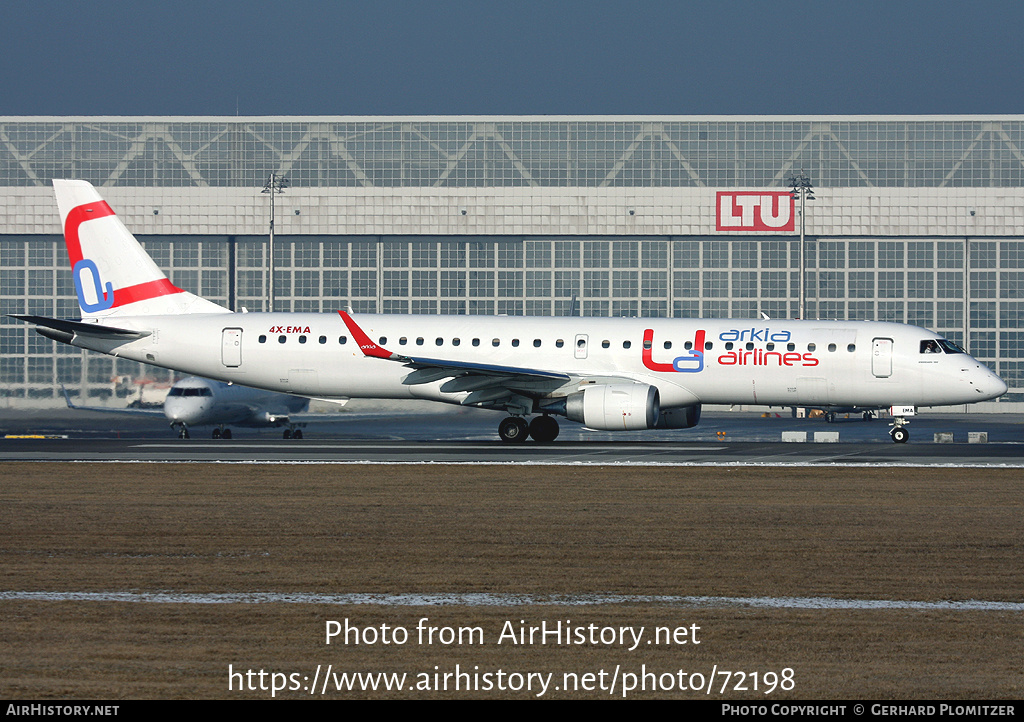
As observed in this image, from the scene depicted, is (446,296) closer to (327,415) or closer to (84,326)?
(327,415)

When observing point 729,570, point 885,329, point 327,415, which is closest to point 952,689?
point 729,570

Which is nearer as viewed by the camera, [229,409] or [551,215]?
[229,409]

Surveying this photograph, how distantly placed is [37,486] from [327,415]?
79.3 feet

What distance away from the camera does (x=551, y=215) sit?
58125 mm

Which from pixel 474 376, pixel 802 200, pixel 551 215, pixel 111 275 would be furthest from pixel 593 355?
pixel 551 215

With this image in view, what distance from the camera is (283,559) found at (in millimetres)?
11383

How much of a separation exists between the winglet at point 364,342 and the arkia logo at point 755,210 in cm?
3207

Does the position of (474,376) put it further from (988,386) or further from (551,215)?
(551,215)

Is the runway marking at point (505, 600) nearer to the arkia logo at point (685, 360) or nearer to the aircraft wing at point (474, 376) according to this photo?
the aircraft wing at point (474, 376)

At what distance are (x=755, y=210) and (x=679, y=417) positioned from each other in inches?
1173

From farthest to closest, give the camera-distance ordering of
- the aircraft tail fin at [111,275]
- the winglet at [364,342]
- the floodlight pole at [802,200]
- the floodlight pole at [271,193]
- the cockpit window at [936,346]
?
the floodlight pole at [271,193]
the floodlight pole at [802,200]
the aircraft tail fin at [111,275]
the cockpit window at [936,346]
the winglet at [364,342]

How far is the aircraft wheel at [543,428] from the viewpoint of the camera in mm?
30094

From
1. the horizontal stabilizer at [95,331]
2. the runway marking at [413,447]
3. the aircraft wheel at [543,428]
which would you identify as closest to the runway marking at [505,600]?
the runway marking at [413,447]

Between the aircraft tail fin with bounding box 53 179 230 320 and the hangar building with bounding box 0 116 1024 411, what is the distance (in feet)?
84.0
